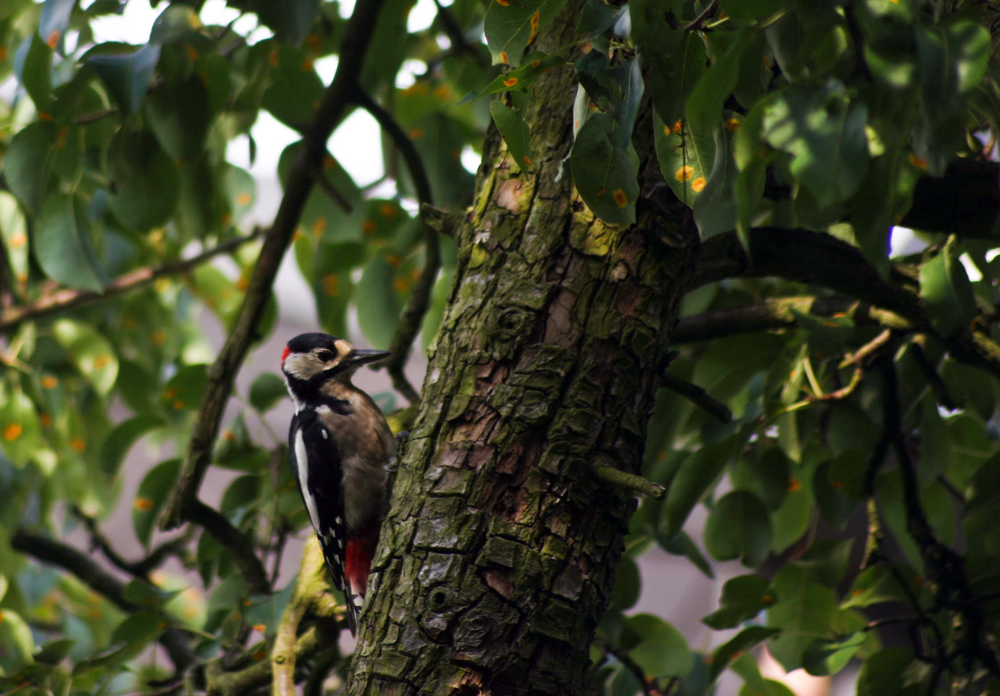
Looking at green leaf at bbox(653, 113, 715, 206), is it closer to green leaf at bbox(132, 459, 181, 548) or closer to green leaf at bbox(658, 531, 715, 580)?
green leaf at bbox(658, 531, 715, 580)

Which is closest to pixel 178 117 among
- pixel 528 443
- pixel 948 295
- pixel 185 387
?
pixel 185 387

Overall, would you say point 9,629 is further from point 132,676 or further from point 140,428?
point 140,428

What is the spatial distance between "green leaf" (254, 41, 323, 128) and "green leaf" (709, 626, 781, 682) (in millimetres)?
1751

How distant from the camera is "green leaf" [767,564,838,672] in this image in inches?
77.0

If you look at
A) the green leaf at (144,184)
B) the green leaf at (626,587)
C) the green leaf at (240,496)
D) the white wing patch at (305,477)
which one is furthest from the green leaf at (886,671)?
the green leaf at (144,184)

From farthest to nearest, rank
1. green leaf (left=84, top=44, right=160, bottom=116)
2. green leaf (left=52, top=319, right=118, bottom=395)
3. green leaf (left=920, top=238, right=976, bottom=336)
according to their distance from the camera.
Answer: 1. green leaf (left=52, top=319, right=118, bottom=395)
2. green leaf (left=84, top=44, right=160, bottom=116)
3. green leaf (left=920, top=238, right=976, bottom=336)

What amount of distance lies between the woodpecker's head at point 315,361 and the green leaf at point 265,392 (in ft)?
1.44

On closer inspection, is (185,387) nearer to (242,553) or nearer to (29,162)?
(242,553)

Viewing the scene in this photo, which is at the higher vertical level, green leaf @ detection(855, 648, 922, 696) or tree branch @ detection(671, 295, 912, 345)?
tree branch @ detection(671, 295, 912, 345)

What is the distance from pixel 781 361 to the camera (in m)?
1.96

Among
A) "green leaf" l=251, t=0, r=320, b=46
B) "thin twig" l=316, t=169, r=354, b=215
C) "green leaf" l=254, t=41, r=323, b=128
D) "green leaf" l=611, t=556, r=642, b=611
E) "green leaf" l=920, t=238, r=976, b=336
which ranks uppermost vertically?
"green leaf" l=254, t=41, r=323, b=128

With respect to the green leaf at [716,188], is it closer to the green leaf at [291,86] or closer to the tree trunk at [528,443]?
the tree trunk at [528,443]

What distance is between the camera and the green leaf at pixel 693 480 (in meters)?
1.97

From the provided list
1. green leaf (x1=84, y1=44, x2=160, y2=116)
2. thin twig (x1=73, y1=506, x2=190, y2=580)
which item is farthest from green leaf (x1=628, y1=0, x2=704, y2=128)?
thin twig (x1=73, y1=506, x2=190, y2=580)
